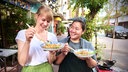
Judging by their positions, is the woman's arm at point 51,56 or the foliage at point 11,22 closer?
the woman's arm at point 51,56

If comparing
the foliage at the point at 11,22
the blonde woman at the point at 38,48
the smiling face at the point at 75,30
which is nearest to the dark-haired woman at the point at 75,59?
the smiling face at the point at 75,30

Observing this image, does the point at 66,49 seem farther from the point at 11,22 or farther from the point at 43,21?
the point at 11,22

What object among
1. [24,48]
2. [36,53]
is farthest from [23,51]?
[36,53]

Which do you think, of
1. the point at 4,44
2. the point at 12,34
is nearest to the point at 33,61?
the point at 12,34

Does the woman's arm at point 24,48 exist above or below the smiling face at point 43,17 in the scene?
below

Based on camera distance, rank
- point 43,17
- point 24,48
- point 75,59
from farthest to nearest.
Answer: point 75,59
point 43,17
point 24,48

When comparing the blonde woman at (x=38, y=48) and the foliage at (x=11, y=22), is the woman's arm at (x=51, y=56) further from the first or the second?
the foliage at (x=11, y=22)

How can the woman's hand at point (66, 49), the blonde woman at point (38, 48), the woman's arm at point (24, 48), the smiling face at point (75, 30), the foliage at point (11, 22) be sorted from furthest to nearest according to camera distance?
1. the foliage at point (11, 22)
2. the smiling face at point (75, 30)
3. the woman's hand at point (66, 49)
4. the blonde woman at point (38, 48)
5. the woman's arm at point (24, 48)

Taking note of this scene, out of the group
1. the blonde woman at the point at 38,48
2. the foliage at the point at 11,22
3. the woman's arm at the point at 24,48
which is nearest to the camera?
the woman's arm at the point at 24,48

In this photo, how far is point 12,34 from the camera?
869 cm

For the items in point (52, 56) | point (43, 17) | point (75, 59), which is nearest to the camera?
point (43, 17)

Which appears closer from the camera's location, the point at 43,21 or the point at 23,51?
the point at 23,51

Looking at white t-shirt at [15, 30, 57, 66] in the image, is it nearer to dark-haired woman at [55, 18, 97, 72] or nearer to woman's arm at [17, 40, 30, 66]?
woman's arm at [17, 40, 30, 66]

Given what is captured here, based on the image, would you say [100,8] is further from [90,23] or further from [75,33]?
[75,33]
